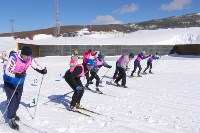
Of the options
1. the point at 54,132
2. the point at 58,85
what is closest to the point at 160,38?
the point at 58,85

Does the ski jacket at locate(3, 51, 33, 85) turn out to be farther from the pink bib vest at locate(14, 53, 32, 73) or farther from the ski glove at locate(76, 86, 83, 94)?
the ski glove at locate(76, 86, 83, 94)

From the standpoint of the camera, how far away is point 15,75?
5.85 metres

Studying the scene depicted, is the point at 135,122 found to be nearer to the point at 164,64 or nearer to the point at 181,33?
the point at 164,64

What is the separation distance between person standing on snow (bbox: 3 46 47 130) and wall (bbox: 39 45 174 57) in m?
19.6

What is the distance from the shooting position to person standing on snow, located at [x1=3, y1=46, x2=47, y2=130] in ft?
19.3

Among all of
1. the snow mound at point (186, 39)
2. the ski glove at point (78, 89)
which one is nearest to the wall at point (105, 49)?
the snow mound at point (186, 39)

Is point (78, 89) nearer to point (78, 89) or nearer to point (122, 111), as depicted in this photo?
point (78, 89)

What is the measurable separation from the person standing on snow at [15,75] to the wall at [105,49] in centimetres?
1965

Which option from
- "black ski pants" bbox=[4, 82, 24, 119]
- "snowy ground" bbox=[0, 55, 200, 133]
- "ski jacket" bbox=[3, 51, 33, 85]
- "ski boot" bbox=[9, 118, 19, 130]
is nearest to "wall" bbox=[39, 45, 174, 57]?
"snowy ground" bbox=[0, 55, 200, 133]

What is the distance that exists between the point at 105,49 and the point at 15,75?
850 inches

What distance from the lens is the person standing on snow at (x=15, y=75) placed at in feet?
19.3

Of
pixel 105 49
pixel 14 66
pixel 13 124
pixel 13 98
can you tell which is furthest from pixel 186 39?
pixel 13 124

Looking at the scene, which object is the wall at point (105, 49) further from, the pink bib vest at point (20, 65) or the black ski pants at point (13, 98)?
the pink bib vest at point (20, 65)

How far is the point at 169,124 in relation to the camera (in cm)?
641
